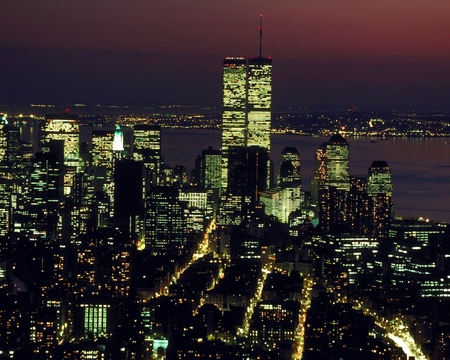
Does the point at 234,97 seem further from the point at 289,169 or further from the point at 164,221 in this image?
the point at 164,221

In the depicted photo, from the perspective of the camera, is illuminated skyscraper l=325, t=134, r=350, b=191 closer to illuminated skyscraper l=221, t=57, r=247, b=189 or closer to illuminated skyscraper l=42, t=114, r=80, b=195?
illuminated skyscraper l=221, t=57, r=247, b=189

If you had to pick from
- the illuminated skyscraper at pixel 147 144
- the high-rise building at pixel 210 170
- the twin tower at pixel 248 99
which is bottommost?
the high-rise building at pixel 210 170

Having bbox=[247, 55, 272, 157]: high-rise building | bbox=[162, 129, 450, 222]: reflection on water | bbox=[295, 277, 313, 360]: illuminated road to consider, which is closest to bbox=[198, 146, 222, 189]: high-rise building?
bbox=[162, 129, 450, 222]: reflection on water

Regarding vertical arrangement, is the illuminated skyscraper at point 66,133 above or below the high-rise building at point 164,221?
above

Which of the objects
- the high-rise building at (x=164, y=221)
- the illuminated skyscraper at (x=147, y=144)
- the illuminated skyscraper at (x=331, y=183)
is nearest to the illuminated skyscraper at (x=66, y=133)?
the illuminated skyscraper at (x=147, y=144)

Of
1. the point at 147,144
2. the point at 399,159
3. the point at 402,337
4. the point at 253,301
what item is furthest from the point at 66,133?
the point at 402,337

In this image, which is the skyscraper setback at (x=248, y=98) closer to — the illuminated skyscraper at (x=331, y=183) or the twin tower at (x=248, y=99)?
the twin tower at (x=248, y=99)
